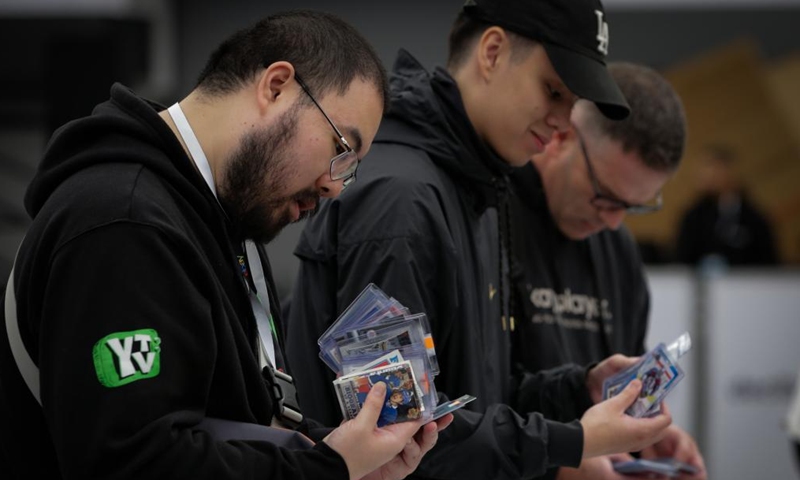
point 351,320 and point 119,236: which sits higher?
point 119,236

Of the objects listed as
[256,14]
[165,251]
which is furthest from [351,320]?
[256,14]

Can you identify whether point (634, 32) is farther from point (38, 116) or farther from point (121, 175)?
point (121, 175)

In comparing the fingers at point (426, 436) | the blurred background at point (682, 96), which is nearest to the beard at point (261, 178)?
the fingers at point (426, 436)

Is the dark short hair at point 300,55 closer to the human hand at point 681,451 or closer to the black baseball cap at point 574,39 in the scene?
the black baseball cap at point 574,39

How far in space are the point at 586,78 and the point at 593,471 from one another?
3.22ft

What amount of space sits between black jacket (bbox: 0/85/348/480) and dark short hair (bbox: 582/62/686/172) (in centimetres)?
160

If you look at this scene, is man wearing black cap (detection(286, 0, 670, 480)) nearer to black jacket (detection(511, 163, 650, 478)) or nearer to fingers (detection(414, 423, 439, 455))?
black jacket (detection(511, 163, 650, 478))

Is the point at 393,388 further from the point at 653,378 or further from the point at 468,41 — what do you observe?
the point at 468,41

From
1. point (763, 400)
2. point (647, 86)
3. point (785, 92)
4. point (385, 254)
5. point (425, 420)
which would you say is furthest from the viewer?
point (785, 92)

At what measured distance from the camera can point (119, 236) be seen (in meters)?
1.59

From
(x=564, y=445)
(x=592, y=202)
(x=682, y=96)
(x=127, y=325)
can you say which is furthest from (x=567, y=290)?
(x=682, y=96)

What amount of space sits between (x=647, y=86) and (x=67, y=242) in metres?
1.95

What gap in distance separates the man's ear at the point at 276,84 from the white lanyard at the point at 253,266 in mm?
131

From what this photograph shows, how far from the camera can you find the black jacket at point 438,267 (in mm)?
2338
